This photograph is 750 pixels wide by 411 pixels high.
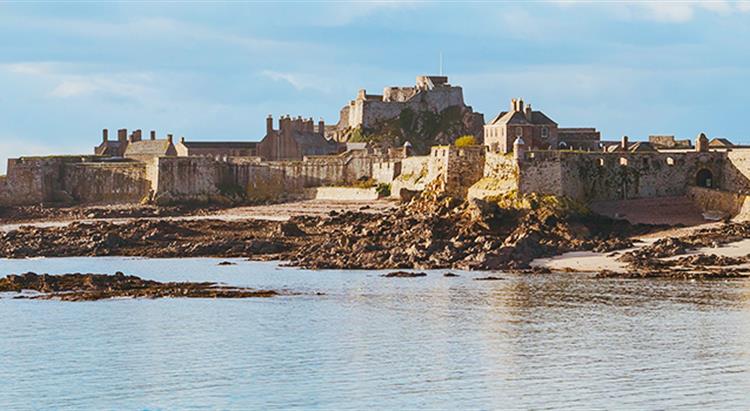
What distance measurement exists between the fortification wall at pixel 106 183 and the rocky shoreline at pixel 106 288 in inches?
1118

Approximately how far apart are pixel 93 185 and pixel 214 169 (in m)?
6.25

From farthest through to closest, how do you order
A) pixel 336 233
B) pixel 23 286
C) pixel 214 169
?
pixel 214 169 < pixel 336 233 < pixel 23 286

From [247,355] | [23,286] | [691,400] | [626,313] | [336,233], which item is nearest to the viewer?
[691,400]

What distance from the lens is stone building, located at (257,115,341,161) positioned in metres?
73.3

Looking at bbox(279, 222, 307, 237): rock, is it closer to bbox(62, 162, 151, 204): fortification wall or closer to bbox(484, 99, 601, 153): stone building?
bbox(484, 99, 601, 153): stone building

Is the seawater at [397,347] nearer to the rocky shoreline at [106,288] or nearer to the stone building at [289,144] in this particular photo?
the rocky shoreline at [106,288]

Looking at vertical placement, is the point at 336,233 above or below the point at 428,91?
below

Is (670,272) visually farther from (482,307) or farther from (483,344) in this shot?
(483,344)

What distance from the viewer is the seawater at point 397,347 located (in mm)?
21625

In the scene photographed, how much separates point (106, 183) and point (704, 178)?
29246 millimetres

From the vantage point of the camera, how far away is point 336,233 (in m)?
46.1

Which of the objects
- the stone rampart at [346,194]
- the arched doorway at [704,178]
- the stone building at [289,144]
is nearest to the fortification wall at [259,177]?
the stone rampart at [346,194]

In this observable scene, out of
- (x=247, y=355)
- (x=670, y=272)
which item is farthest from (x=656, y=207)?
(x=247, y=355)

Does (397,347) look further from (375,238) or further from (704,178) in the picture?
(704,178)
